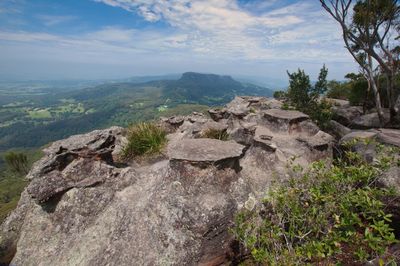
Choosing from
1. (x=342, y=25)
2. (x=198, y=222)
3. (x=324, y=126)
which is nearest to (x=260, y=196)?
(x=198, y=222)

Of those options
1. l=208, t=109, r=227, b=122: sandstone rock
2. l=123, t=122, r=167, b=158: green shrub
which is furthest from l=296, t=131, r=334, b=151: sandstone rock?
l=208, t=109, r=227, b=122: sandstone rock

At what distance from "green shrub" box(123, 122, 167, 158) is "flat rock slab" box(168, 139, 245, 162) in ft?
10.2

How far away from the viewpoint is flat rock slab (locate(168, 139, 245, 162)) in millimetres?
7664

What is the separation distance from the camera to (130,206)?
7.46 m

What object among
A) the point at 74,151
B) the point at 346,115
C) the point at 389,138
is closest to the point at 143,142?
the point at 74,151

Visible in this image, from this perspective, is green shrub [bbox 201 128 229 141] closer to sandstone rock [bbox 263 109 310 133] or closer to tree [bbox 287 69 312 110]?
sandstone rock [bbox 263 109 310 133]

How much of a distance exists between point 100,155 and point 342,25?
61.5 ft

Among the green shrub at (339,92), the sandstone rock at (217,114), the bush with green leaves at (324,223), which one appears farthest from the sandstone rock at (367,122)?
the green shrub at (339,92)

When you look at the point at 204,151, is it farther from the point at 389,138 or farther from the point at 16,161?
the point at 16,161

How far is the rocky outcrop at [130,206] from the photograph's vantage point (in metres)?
6.46

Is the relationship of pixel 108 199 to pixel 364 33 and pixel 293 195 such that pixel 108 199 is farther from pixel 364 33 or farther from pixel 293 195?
pixel 364 33

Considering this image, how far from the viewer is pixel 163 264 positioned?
613cm

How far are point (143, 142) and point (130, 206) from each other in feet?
15.1

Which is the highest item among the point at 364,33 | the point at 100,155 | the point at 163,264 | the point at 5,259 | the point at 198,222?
the point at 364,33
